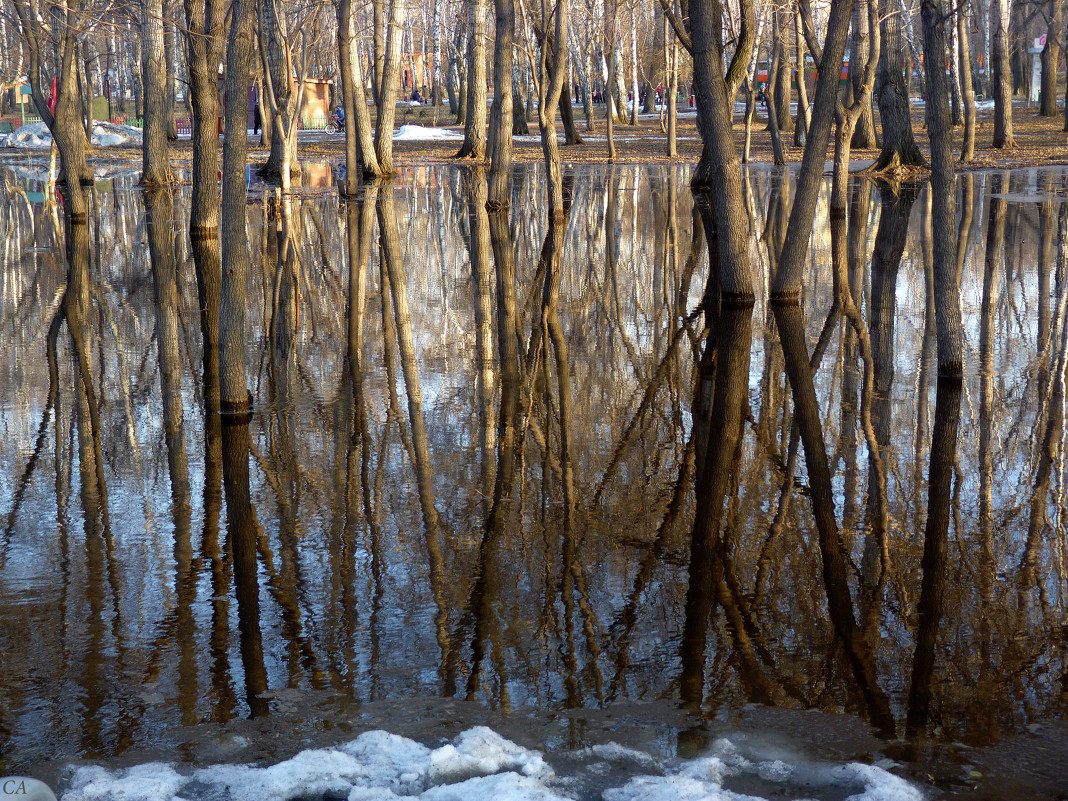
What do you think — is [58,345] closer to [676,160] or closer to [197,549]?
[197,549]

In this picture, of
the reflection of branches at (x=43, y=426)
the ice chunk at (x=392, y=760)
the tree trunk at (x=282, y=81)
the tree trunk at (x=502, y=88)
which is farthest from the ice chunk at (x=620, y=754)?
the tree trunk at (x=282, y=81)

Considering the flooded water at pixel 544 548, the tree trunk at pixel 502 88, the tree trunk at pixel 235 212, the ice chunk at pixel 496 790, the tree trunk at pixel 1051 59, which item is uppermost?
the tree trunk at pixel 1051 59

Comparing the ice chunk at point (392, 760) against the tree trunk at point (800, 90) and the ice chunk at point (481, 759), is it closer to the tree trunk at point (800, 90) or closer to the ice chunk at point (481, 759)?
the ice chunk at point (481, 759)

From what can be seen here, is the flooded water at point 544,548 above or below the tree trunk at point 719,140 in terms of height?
below

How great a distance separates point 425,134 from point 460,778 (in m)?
51.7

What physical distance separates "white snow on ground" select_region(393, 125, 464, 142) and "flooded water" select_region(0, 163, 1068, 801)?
40.1m

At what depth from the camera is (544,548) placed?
5645 mm

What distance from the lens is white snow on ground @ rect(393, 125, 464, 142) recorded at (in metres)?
50.9

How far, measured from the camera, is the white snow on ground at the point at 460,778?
3648 mm

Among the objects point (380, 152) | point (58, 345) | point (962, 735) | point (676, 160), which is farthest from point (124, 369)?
point (676, 160)

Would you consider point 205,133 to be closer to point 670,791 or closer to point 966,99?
point 670,791

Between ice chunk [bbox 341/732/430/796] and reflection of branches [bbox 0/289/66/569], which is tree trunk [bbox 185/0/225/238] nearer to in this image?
reflection of branches [bbox 0/289/66/569]

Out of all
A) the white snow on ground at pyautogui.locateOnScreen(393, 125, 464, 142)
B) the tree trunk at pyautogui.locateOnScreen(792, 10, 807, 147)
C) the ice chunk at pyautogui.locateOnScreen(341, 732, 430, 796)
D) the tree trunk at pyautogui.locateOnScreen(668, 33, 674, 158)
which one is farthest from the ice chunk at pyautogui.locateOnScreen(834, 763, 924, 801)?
the white snow on ground at pyautogui.locateOnScreen(393, 125, 464, 142)

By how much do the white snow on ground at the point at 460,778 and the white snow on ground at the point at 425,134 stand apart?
47.8m
